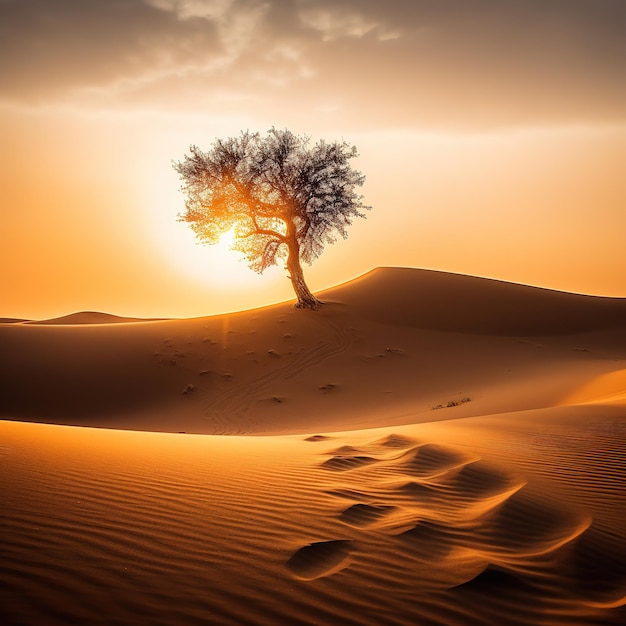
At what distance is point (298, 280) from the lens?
25.2 meters

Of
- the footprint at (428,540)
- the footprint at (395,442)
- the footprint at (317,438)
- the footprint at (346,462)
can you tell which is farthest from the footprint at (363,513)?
the footprint at (317,438)

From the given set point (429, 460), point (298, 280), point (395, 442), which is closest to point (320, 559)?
point (429, 460)

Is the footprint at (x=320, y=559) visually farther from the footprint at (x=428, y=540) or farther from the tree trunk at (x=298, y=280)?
the tree trunk at (x=298, y=280)

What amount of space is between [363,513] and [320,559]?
0.84m

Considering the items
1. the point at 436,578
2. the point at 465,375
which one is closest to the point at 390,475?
the point at 436,578

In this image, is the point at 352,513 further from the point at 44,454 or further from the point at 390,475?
the point at 44,454

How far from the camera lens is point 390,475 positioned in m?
4.71

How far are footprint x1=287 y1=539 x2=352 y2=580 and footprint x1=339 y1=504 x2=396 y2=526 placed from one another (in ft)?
1.13

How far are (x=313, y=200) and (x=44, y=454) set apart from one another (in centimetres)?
2240

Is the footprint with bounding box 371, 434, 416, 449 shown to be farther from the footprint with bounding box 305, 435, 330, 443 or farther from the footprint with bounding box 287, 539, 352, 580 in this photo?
the footprint with bounding box 287, 539, 352, 580

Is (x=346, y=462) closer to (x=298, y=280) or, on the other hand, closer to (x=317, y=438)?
(x=317, y=438)

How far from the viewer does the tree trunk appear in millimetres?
25109

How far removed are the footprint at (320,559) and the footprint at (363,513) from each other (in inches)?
13.6

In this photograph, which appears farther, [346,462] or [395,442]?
[395,442]
